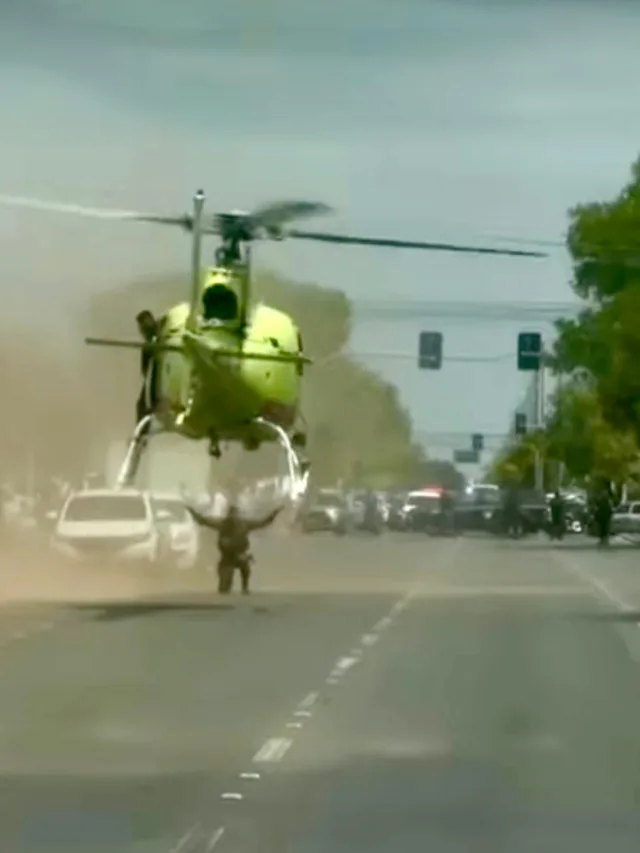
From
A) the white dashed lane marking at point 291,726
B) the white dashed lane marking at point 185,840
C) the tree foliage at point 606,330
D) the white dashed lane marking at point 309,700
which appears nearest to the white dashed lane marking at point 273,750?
the white dashed lane marking at point 291,726

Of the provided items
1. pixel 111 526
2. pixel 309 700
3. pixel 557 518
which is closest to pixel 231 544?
pixel 111 526

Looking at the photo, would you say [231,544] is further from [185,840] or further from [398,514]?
[398,514]

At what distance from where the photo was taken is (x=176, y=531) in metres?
49.7

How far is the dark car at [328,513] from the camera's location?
81.8 meters

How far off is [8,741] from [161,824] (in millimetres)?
4917

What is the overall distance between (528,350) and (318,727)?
4458 centimetres

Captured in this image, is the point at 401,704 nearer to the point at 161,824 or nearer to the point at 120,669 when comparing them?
the point at 120,669

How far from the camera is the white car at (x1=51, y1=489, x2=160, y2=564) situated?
4625 cm

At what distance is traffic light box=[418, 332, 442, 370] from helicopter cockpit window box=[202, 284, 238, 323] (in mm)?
16344

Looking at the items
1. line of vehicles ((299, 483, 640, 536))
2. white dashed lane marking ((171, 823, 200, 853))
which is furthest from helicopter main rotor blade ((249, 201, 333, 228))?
line of vehicles ((299, 483, 640, 536))

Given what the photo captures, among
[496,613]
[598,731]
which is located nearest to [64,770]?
[598,731]

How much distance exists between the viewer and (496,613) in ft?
126

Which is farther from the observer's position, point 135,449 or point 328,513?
point 328,513

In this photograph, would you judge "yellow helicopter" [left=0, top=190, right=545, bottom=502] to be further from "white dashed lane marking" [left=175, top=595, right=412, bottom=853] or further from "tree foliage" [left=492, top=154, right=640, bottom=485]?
"tree foliage" [left=492, top=154, right=640, bottom=485]
